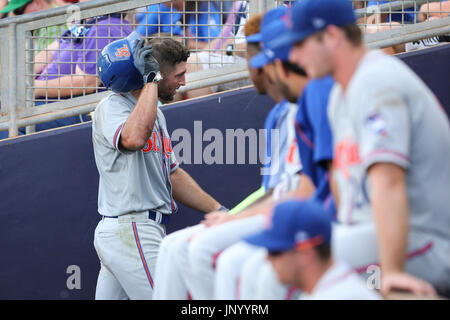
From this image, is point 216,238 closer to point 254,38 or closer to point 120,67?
point 254,38

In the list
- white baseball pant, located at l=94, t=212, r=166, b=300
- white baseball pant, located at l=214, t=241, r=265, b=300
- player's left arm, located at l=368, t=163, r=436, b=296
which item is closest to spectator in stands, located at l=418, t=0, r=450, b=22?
white baseball pant, located at l=94, t=212, r=166, b=300

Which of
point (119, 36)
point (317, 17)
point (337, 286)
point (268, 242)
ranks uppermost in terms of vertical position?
point (317, 17)

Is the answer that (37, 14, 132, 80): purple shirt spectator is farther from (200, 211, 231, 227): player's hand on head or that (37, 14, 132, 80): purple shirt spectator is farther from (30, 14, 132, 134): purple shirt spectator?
(200, 211, 231, 227): player's hand on head

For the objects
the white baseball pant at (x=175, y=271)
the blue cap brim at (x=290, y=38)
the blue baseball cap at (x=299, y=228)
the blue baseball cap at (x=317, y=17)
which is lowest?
the white baseball pant at (x=175, y=271)

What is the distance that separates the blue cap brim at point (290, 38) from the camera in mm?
2770

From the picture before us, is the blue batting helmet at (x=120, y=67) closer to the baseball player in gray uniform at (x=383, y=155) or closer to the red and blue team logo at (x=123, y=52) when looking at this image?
the red and blue team logo at (x=123, y=52)

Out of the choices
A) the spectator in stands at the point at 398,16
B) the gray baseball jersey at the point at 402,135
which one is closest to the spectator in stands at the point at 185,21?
the spectator in stands at the point at 398,16

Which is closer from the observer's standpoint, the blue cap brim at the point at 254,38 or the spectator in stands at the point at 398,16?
the blue cap brim at the point at 254,38

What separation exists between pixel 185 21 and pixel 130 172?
6.06 feet

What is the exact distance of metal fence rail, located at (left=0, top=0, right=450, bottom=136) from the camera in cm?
612

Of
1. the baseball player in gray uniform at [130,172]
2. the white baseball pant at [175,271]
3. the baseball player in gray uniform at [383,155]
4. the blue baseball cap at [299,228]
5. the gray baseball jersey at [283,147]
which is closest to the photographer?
the blue baseball cap at [299,228]

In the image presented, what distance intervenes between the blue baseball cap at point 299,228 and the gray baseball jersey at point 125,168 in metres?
2.52

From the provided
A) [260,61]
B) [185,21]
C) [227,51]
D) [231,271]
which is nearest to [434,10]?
[227,51]

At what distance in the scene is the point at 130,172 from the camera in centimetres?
491
